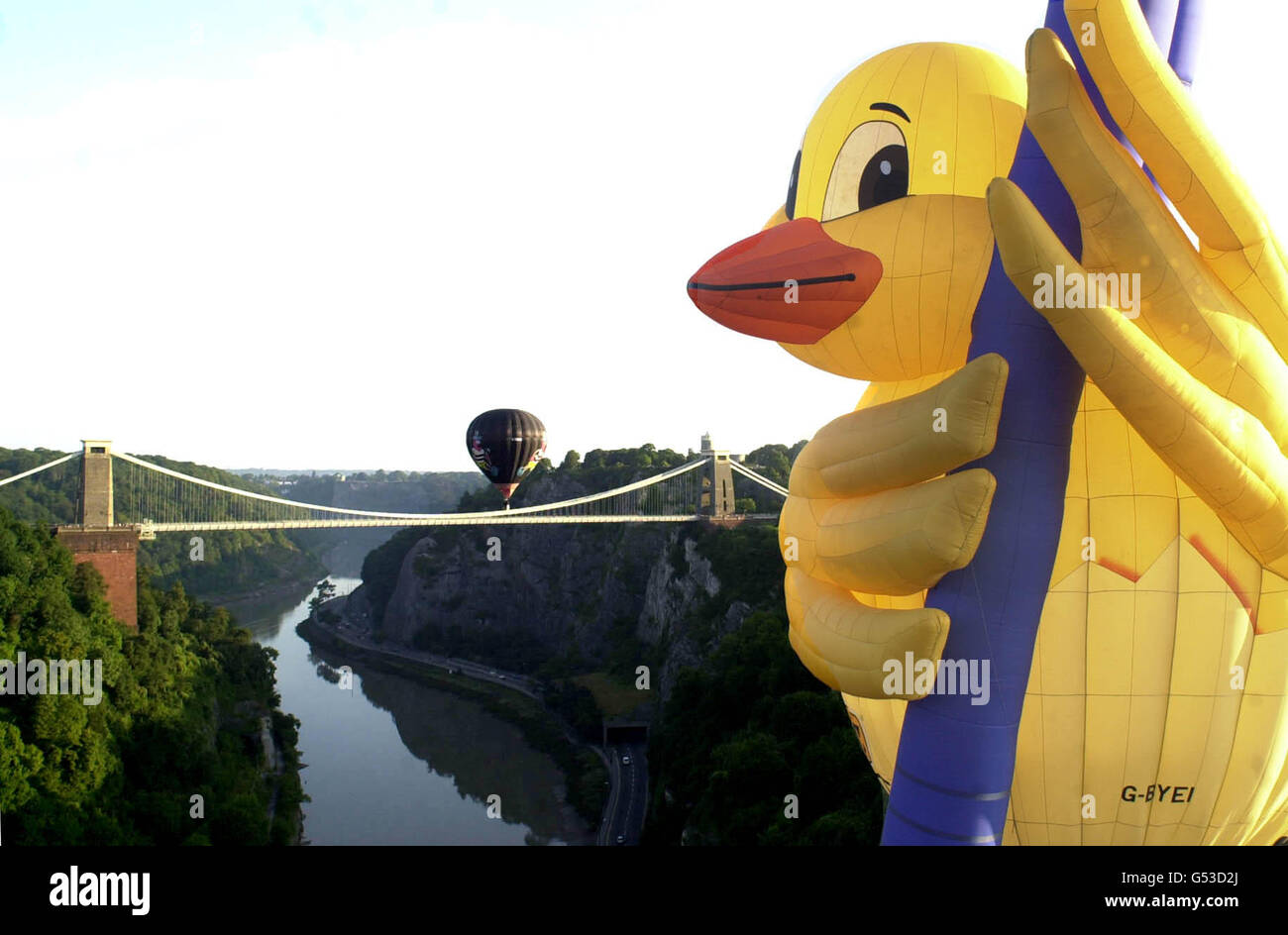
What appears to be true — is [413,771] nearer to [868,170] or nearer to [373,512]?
[373,512]

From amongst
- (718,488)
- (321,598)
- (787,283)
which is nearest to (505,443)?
(718,488)

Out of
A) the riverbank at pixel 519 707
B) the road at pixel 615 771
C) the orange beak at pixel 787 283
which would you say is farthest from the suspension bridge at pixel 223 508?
the orange beak at pixel 787 283

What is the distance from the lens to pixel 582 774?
2741 cm

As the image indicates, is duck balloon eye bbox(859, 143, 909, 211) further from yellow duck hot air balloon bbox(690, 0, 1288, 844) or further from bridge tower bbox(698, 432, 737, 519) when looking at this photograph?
bridge tower bbox(698, 432, 737, 519)

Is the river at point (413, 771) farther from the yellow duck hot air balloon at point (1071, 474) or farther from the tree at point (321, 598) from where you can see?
the yellow duck hot air balloon at point (1071, 474)

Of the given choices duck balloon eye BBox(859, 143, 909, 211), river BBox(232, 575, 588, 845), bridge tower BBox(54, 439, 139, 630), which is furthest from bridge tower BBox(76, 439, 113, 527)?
duck balloon eye BBox(859, 143, 909, 211)

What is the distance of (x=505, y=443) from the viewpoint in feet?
96.6

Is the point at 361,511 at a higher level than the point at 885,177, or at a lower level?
lower

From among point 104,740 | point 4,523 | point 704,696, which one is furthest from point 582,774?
point 4,523

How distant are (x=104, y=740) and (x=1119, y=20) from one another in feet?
59.0

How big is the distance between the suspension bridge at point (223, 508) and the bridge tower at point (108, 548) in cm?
2

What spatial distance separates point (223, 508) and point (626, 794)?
44.5 m

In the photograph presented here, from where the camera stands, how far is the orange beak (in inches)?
194
